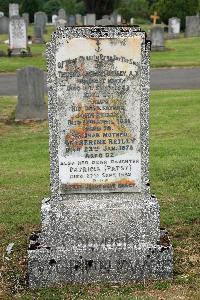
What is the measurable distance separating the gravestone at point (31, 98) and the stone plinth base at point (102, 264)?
9.82 m

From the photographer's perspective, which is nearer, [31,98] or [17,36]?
[31,98]

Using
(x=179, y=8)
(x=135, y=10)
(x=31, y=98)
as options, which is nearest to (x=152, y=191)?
(x=31, y=98)

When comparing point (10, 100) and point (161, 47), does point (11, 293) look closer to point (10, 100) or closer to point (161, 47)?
point (10, 100)

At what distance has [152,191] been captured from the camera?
784cm

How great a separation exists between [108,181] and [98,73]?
0.99m

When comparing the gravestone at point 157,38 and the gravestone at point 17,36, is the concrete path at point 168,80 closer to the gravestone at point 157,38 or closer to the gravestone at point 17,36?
the gravestone at point 17,36

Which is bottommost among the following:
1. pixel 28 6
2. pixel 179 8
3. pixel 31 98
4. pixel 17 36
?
pixel 31 98

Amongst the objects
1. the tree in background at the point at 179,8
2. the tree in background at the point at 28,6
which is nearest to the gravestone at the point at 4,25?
the tree in background at the point at 179,8

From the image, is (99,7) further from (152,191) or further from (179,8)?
(152,191)

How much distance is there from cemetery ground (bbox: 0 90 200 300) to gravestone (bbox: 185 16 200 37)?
24.8 m

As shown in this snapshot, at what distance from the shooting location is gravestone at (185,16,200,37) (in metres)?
38.4

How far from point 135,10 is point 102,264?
55.1 meters

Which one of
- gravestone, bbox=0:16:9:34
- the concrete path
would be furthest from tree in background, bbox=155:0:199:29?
the concrete path

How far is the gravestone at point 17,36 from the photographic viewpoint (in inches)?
1111
